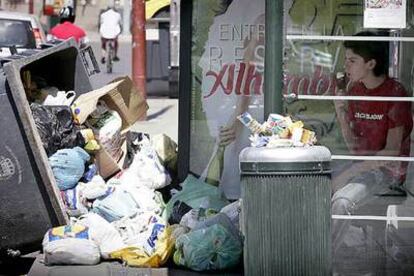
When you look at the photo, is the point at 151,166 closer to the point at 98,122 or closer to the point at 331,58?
the point at 98,122

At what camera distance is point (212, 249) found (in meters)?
5.27

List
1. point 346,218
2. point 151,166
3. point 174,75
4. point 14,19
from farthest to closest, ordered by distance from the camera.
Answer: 1. point 174,75
2. point 14,19
3. point 151,166
4. point 346,218

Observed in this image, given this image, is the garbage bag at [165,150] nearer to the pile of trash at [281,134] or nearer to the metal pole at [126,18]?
the pile of trash at [281,134]

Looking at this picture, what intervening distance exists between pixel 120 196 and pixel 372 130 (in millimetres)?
1839


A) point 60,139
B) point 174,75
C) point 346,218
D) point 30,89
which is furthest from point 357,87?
point 174,75

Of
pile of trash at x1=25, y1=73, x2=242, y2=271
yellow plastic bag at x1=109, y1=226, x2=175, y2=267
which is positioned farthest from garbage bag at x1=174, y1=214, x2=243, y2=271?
yellow plastic bag at x1=109, y1=226, x2=175, y2=267

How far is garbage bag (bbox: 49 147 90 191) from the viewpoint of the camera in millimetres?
5953

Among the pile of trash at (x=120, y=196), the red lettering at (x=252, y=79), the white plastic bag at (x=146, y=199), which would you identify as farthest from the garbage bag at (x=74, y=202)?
the red lettering at (x=252, y=79)

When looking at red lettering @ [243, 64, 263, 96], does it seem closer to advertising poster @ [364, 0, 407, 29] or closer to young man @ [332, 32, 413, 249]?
young man @ [332, 32, 413, 249]

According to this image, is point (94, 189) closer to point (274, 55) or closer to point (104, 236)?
point (104, 236)

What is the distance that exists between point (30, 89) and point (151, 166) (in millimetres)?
1145

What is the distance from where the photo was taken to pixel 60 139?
6.08m

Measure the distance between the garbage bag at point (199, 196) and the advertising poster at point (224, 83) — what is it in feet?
0.44

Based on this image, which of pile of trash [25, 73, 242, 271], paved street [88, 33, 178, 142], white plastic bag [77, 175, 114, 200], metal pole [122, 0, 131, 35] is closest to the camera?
pile of trash [25, 73, 242, 271]
